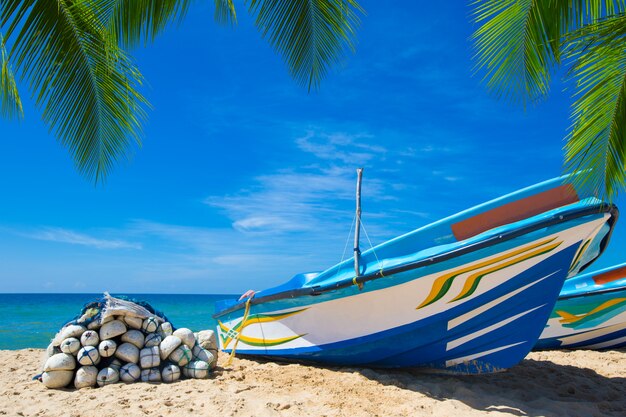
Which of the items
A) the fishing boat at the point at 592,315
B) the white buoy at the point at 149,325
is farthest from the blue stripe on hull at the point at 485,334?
the fishing boat at the point at 592,315

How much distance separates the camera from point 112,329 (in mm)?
5137

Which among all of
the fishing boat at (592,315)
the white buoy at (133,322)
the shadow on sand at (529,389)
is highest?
the white buoy at (133,322)

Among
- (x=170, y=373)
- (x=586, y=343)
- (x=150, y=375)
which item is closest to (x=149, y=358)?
(x=150, y=375)

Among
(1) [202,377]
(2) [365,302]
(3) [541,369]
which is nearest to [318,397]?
(2) [365,302]

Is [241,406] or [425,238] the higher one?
[425,238]

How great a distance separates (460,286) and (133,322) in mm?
3617

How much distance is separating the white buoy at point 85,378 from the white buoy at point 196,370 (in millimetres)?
933

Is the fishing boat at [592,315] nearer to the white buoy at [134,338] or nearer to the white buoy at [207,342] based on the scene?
the white buoy at [207,342]

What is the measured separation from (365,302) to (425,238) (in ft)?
3.13

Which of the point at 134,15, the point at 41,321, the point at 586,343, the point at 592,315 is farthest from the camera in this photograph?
the point at 41,321

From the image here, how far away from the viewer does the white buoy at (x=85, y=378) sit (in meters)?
4.81

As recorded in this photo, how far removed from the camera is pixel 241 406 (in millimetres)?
4098

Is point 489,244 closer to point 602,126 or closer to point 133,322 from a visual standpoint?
point 602,126

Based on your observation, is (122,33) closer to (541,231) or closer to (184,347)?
(184,347)
